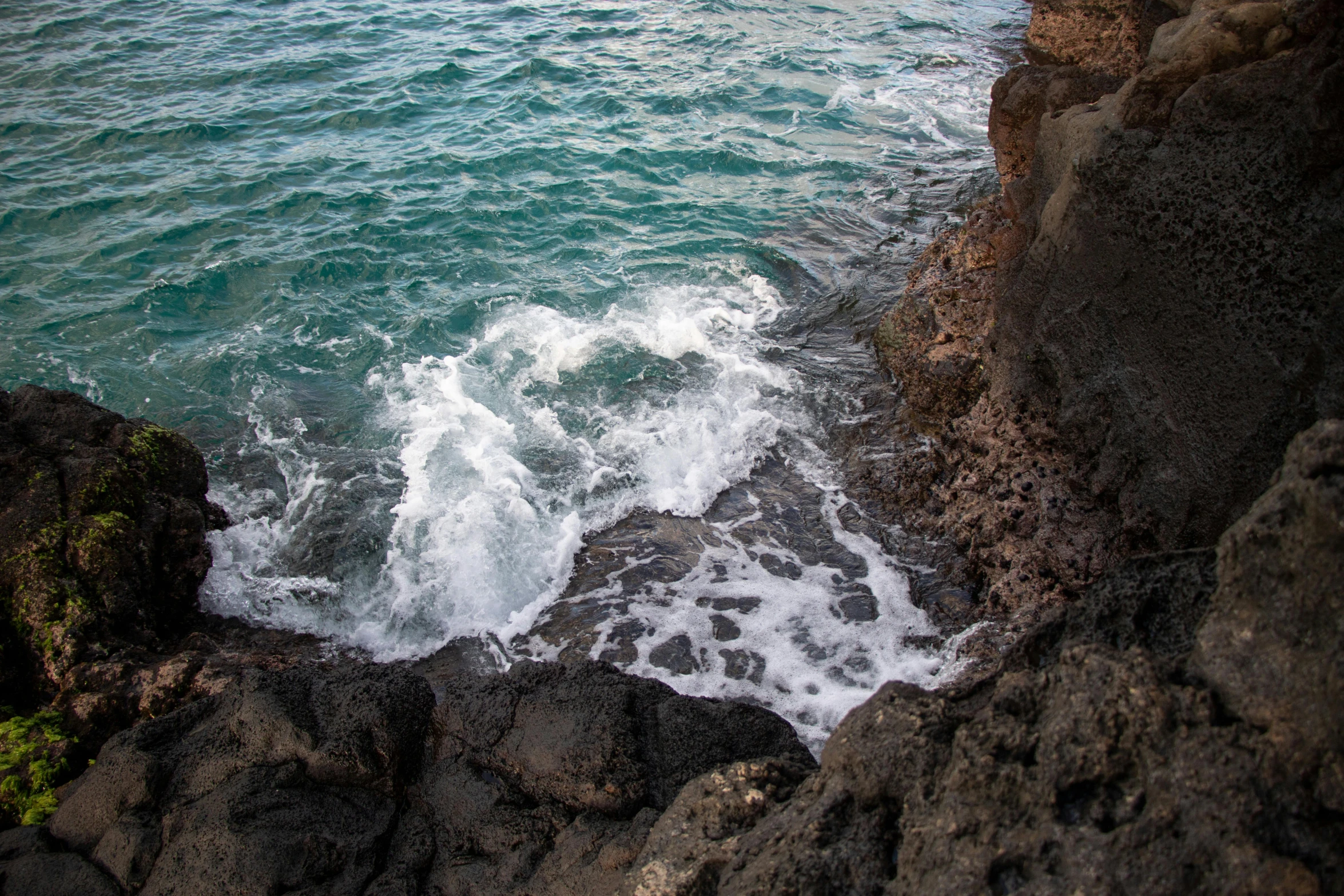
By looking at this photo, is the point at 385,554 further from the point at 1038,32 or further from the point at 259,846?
the point at 1038,32

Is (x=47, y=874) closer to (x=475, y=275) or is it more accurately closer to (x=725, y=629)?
(x=725, y=629)

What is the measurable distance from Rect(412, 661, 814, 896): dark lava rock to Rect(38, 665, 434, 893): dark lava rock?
241mm

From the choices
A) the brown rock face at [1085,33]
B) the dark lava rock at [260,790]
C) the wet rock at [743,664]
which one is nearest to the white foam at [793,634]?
the wet rock at [743,664]

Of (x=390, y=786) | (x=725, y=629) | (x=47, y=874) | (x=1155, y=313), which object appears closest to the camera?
(x=47, y=874)

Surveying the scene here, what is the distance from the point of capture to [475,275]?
11125mm

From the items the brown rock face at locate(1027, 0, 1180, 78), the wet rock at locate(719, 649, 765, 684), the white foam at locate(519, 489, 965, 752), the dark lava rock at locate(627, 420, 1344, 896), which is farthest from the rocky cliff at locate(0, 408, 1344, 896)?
the brown rock face at locate(1027, 0, 1180, 78)

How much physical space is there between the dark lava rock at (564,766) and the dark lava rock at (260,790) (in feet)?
0.79

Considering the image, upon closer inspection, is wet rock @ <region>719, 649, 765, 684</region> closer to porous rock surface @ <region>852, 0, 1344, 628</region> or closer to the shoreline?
the shoreline

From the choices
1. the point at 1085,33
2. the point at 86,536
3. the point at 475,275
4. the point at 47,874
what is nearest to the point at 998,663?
the point at 47,874

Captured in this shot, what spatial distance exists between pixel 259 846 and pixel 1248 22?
6.98 meters

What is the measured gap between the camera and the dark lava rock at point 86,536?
533 centimetres

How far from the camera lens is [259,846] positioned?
387cm

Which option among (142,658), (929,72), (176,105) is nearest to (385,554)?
(142,658)

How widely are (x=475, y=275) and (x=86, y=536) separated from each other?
6338 millimetres
